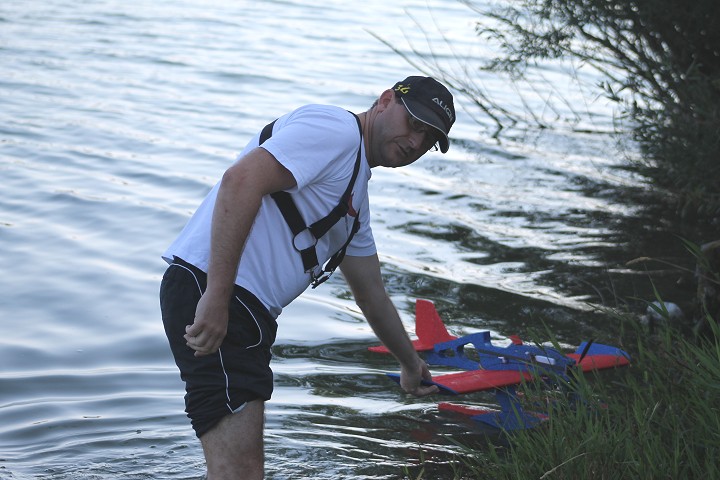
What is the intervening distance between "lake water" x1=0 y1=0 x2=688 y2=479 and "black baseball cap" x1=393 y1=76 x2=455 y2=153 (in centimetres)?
201

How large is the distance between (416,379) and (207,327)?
1576 mm

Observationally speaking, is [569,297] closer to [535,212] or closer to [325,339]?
[325,339]

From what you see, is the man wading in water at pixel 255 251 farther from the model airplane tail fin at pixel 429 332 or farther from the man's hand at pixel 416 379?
the model airplane tail fin at pixel 429 332

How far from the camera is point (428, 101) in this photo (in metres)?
3.72

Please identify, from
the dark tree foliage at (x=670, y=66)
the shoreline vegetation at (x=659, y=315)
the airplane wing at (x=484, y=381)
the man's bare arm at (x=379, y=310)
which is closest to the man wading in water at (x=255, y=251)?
the man's bare arm at (x=379, y=310)

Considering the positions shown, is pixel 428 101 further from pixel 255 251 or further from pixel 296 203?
pixel 255 251

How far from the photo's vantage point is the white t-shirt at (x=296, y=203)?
3387 millimetres

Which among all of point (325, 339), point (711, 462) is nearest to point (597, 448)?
point (711, 462)

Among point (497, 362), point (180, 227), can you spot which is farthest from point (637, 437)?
point (180, 227)

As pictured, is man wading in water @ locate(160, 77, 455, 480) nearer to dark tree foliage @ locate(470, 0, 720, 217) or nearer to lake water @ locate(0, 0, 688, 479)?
lake water @ locate(0, 0, 688, 479)

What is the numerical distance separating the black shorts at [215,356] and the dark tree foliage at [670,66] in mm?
5253

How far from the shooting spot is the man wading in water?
10.8 feet

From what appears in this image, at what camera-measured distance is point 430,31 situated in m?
20.4

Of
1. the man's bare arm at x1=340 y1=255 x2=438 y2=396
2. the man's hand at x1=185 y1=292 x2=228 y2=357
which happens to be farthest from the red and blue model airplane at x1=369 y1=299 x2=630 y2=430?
the man's hand at x1=185 y1=292 x2=228 y2=357
